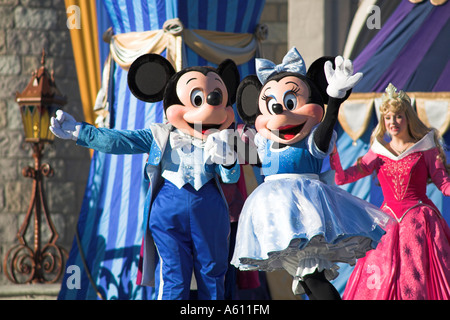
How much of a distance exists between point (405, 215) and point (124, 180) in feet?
5.00

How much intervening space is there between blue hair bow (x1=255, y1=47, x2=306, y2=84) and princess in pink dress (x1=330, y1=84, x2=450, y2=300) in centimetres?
46

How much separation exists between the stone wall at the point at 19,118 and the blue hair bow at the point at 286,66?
295 cm

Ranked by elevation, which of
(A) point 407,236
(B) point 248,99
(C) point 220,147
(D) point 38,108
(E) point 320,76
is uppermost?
(E) point 320,76

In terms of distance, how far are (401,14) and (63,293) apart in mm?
2519

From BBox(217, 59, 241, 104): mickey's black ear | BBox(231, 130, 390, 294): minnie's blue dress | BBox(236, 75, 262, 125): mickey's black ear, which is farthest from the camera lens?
BBox(217, 59, 241, 104): mickey's black ear

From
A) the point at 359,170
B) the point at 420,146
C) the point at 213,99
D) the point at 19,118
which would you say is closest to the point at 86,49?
the point at 19,118

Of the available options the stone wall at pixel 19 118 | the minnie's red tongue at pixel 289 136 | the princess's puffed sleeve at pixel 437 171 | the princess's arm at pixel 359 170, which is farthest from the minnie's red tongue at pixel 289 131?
the stone wall at pixel 19 118

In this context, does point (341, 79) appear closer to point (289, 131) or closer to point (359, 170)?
point (289, 131)

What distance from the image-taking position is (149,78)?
340 cm

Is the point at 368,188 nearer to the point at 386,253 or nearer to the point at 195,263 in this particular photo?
the point at 386,253

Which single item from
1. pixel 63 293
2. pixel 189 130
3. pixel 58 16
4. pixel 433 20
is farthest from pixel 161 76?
pixel 58 16

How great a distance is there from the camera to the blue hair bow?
323 cm

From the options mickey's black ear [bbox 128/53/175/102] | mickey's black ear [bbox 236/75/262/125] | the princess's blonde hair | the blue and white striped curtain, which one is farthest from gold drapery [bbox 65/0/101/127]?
the princess's blonde hair

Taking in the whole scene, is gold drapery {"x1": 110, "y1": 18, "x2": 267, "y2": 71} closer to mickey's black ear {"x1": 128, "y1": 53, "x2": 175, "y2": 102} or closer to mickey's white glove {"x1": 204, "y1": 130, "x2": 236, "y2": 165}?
mickey's black ear {"x1": 128, "y1": 53, "x2": 175, "y2": 102}
